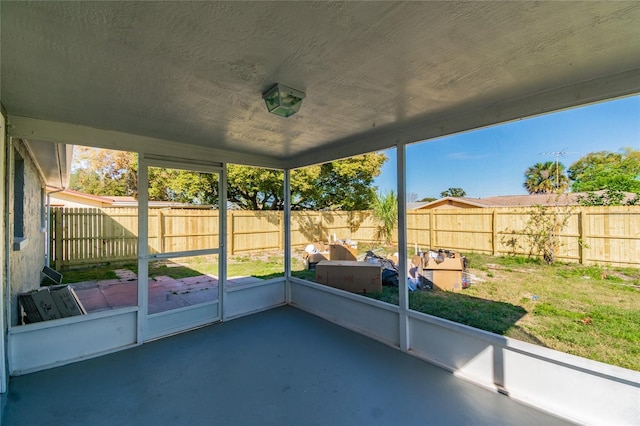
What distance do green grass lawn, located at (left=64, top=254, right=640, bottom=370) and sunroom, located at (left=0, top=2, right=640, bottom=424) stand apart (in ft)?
3.43

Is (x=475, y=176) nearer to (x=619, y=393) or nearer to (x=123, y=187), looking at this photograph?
(x=619, y=393)

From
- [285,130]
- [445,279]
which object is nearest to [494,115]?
[285,130]

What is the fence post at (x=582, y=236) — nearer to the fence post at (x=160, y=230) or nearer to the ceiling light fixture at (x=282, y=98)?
Answer: the ceiling light fixture at (x=282, y=98)

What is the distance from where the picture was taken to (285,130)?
9.18ft

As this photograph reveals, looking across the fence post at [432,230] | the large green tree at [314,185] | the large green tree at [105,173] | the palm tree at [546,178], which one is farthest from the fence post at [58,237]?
the palm tree at [546,178]

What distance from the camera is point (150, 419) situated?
1.87 m

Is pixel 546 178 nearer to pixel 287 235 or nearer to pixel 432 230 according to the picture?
pixel 432 230

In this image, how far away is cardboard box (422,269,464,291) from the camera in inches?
175

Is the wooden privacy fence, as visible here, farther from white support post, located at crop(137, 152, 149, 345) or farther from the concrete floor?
the concrete floor

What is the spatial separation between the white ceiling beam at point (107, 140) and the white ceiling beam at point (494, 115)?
1.57 meters

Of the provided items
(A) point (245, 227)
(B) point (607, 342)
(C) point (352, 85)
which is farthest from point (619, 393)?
(A) point (245, 227)

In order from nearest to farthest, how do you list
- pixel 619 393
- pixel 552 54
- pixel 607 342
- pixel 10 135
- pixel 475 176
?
pixel 552 54, pixel 619 393, pixel 10 135, pixel 607 342, pixel 475 176

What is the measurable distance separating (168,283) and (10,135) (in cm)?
299

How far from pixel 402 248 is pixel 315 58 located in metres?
2.13
